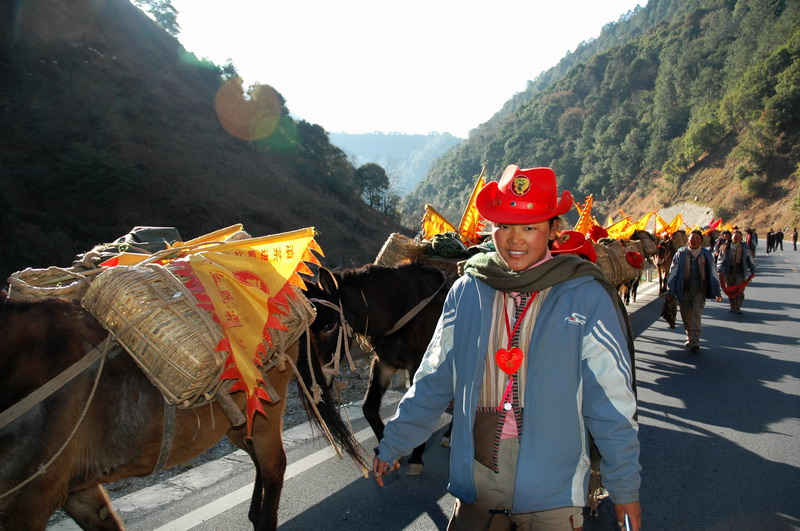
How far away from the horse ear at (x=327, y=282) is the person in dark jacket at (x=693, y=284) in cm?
689

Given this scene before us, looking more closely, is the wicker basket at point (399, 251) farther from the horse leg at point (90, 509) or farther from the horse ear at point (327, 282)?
the horse leg at point (90, 509)

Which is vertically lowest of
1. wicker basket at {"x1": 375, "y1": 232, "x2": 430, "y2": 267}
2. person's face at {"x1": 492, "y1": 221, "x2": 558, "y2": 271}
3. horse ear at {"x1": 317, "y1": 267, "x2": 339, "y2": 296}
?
horse ear at {"x1": 317, "y1": 267, "x2": 339, "y2": 296}

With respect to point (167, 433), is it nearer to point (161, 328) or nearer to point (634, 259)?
→ point (161, 328)

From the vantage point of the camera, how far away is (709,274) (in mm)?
8695

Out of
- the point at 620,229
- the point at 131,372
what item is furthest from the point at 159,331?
the point at 620,229

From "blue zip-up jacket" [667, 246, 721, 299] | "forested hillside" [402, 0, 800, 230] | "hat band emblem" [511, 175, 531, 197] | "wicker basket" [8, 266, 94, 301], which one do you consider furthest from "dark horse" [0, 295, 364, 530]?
"forested hillside" [402, 0, 800, 230]

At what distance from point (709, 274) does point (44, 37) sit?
4824cm

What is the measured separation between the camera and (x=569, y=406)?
1.85m

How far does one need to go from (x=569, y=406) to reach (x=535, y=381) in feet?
0.50

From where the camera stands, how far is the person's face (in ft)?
6.41

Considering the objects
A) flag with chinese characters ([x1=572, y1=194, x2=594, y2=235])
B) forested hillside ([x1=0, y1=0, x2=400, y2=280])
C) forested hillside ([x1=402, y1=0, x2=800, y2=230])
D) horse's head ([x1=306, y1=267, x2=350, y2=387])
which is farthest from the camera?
forested hillside ([x1=402, y1=0, x2=800, y2=230])

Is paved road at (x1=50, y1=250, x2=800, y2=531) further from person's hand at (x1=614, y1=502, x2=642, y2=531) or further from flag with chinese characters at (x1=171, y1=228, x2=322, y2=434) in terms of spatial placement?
person's hand at (x1=614, y1=502, x2=642, y2=531)

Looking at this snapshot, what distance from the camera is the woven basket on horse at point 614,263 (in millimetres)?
8820

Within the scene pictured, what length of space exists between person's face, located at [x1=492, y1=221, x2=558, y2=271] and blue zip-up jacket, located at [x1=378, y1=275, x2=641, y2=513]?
0.15 meters
